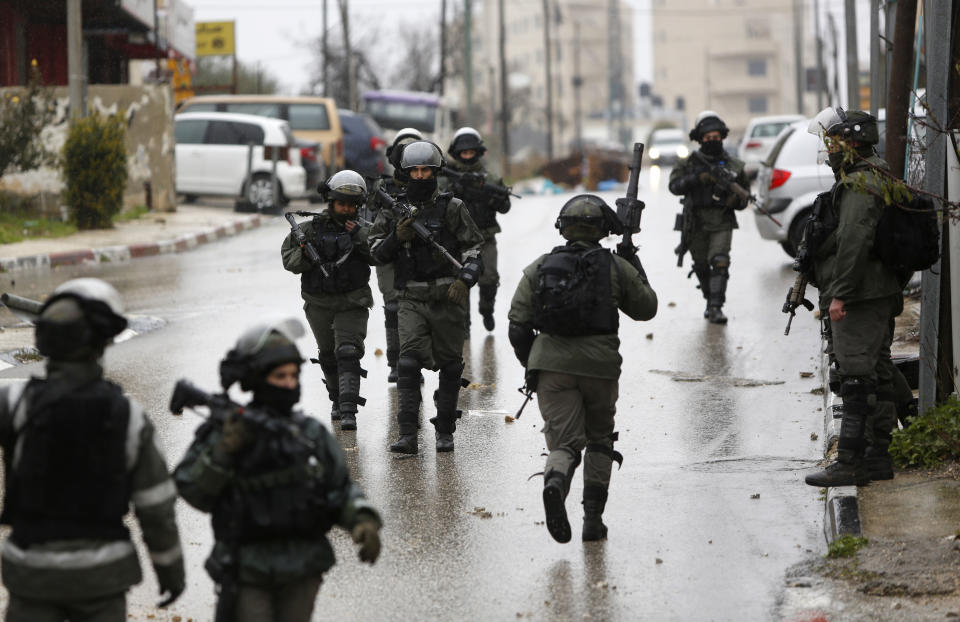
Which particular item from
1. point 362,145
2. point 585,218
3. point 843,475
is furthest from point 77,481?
point 362,145

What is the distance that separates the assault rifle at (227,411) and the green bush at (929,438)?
13.3ft

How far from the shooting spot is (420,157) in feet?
26.4

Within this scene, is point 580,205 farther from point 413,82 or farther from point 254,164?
point 413,82

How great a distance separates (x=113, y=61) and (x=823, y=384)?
25639mm

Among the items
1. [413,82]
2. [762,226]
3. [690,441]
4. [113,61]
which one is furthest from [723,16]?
[690,441]

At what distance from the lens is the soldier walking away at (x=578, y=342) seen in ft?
19.8

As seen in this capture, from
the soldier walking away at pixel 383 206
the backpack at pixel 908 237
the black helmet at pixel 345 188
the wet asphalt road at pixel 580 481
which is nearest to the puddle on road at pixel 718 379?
the wet asphalt road at pixel 580 481

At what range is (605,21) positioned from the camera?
14812 centimetres

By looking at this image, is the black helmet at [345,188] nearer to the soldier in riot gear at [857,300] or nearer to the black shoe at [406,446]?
the black shoe at [406,446]

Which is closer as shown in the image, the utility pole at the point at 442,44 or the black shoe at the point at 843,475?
the black shoe at the point at 843,475

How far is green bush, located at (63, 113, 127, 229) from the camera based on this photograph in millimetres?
21844

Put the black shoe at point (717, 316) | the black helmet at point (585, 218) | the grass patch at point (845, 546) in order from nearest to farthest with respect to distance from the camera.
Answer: the grass patch at point (845, 546)
the black helmet at point (585, 218)
the black shoe at point (717, 316)

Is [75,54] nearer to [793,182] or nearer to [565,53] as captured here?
[793,182]

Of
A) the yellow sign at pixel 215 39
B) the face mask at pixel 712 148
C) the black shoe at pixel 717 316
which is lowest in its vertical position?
the black shoe at pixel 717 316
